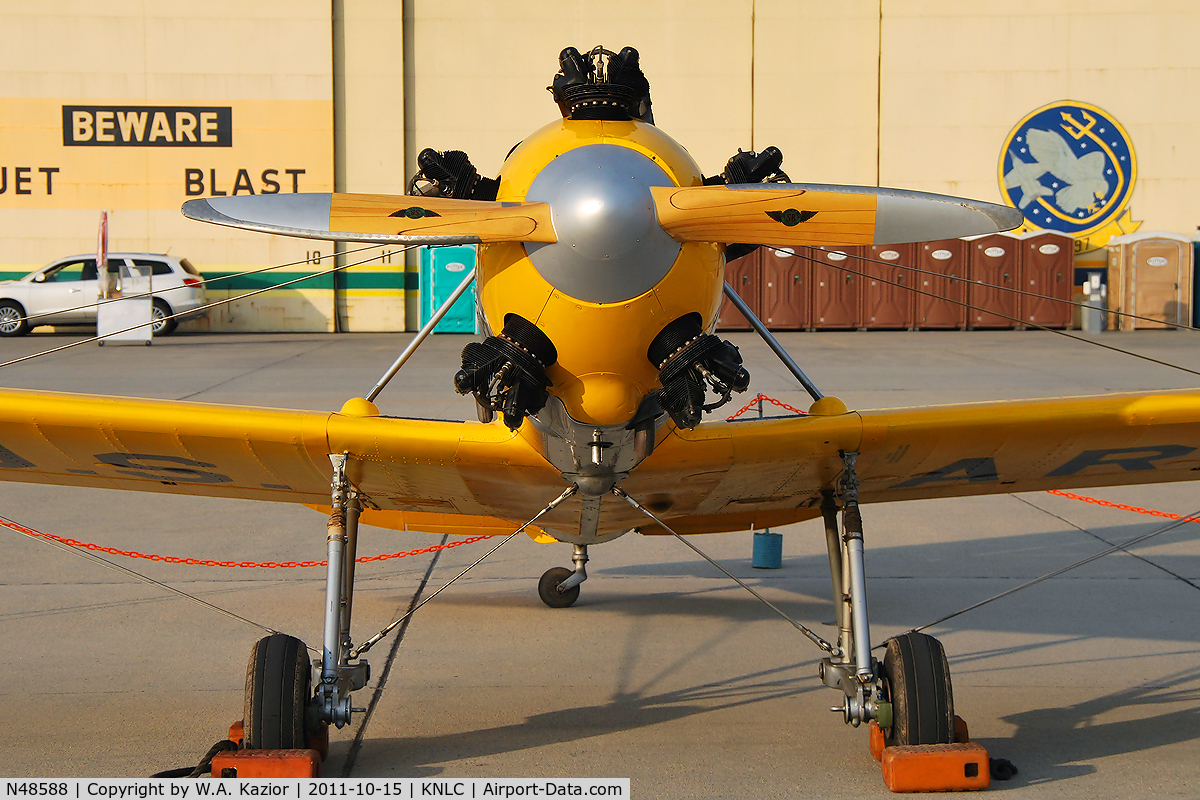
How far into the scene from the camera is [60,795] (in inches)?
150

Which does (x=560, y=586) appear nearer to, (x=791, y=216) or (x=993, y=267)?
(x=791, y=216)

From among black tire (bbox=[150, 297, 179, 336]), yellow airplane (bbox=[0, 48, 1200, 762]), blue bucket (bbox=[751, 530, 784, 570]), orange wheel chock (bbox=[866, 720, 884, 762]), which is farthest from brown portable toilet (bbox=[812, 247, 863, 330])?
orange wheel chock (bbox=[866, 720, 884, 762])

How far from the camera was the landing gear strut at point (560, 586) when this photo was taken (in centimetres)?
632

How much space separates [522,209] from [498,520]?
8.06ft

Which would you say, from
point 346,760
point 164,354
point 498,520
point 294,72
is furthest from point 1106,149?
point 346,760

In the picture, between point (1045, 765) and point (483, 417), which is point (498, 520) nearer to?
point (483, 417)

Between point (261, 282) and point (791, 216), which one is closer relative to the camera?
point (791, 216)

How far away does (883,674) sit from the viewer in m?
4.30

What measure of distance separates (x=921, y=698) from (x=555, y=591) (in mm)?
2724

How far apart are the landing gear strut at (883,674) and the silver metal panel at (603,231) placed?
145 centimetres

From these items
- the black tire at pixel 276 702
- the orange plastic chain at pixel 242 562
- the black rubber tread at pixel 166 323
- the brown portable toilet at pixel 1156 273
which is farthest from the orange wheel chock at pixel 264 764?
the brown portable toilet at pixel 1156 273

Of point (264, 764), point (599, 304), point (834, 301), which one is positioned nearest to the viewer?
point (599, 304)

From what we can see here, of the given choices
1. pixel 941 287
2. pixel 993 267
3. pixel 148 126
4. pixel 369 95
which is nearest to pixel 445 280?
pixel 369 95

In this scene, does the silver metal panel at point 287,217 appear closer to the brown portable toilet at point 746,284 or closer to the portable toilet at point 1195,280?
the brown portable toilet at point 746,284
